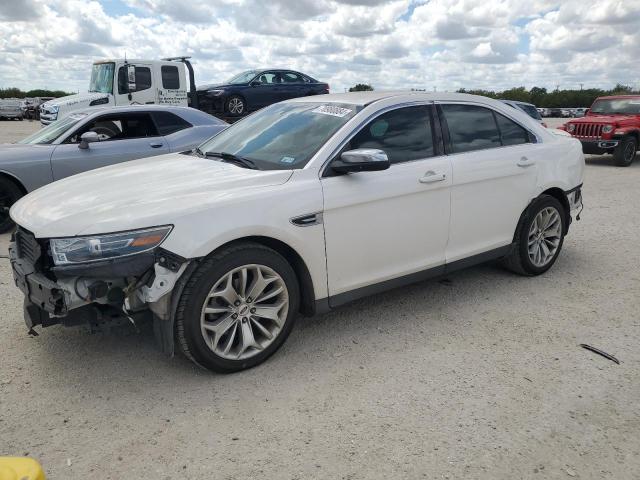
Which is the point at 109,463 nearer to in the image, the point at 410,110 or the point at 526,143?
the point at 410,110

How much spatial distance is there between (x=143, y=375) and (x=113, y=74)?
13.4 m

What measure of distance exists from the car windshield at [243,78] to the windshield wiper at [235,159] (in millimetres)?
12870

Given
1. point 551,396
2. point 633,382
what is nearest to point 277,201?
point 551,396

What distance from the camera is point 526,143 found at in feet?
15.9

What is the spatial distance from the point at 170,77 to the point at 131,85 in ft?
3.85

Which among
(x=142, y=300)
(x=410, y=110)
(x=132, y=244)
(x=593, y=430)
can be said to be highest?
(x=410, y=110)

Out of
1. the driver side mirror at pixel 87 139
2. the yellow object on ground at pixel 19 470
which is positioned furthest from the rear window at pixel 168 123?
the yellow object on ground at pixel 19 470

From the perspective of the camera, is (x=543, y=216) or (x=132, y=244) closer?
(x=132, y=244)

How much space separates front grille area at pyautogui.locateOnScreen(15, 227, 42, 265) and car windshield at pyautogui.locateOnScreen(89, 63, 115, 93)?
12.8 metres

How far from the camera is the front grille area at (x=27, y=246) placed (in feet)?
10.2

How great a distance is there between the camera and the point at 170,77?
50.7 ft

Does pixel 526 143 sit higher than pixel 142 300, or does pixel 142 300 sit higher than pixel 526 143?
pixel 526 143

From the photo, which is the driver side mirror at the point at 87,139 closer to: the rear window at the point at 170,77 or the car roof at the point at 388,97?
the car roof at the point at 388,97

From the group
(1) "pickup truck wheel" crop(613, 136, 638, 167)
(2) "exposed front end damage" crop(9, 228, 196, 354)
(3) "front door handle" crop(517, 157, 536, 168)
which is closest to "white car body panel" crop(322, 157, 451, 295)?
(3) "front door handle" crop(517, 157, 536, 168)
